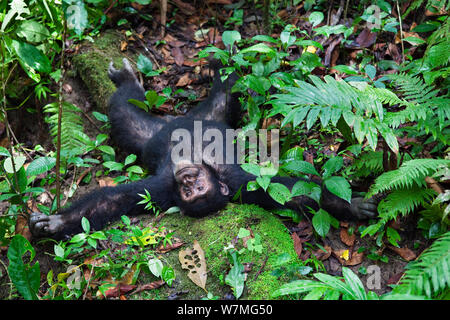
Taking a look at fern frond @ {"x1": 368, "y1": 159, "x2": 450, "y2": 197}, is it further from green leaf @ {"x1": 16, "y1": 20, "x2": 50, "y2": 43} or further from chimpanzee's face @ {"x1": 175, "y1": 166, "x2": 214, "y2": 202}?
green leaf @ {"x1": 16, "y1": 20, "x2": 50, "y2": 43}

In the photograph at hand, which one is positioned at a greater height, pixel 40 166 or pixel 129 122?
pixel 129 122

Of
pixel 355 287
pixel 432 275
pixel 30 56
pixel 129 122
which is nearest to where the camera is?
pixel 432 275

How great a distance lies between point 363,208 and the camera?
4.35 metres

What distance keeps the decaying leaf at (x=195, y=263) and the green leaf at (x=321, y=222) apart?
117 centimetres

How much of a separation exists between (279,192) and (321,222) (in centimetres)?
51

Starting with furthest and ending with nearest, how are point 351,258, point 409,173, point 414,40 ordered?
point 414,40
point 351,258
point 409,173

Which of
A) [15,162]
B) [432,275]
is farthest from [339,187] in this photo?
[15,162]

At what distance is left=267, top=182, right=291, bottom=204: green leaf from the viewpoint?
4.25m

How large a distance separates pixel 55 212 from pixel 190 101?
2.72 metres

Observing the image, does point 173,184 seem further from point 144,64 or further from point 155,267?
point 144,64

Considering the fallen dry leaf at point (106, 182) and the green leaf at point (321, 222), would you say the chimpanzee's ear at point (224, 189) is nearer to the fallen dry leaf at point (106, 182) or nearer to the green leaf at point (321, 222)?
the green leaf at point (321, 222)

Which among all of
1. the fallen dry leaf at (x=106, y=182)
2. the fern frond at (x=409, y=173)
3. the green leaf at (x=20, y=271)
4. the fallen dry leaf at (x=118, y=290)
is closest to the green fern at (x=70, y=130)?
the fallen dry leaf at (x=106, y=182)

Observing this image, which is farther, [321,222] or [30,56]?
[321,222]
